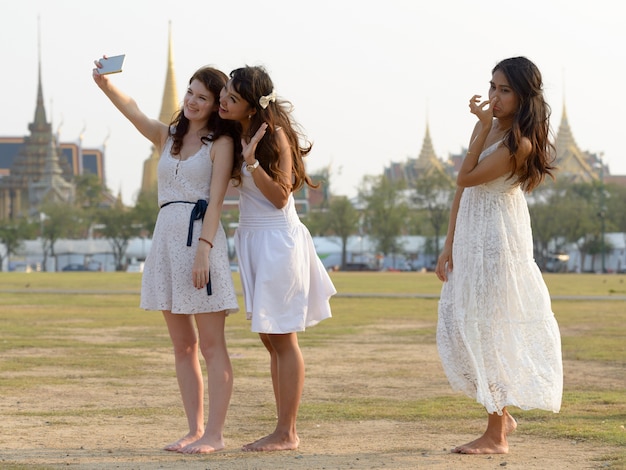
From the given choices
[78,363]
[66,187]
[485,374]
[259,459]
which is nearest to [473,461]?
[485,374]

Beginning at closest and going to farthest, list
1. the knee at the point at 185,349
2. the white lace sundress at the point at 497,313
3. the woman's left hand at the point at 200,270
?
the white lace sundress at the point at 497,313, the woman's left hand at the point at 200,270, the knee at the point at 185,349

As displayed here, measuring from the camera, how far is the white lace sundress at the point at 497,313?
522 centimetres

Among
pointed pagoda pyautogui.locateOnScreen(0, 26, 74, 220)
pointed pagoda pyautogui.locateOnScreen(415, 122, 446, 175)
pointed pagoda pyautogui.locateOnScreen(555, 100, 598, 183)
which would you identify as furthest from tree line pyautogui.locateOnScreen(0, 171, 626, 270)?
pointed pagoda pyautogui.locateOnScreen(415, 122, 446, 175)

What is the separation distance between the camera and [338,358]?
419 inches

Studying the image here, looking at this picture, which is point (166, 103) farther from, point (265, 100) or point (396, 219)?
point (265, 100)

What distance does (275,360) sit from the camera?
562 centimetres

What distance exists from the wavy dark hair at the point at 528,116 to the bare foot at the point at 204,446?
5.32ft

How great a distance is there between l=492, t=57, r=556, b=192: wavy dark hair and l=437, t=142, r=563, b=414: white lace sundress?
0.30 ft

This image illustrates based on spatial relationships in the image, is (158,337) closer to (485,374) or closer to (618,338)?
(618,338)

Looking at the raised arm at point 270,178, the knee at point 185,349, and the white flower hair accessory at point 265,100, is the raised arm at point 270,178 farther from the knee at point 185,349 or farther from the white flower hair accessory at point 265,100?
the knee at point 185,349

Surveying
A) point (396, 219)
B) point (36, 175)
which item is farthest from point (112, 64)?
point (36, 175)

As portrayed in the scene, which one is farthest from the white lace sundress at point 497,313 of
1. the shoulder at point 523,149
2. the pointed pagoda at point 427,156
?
the pointed pagoda at point 427,156

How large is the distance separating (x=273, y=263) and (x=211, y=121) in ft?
2.18

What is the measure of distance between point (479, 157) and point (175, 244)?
129 cm
